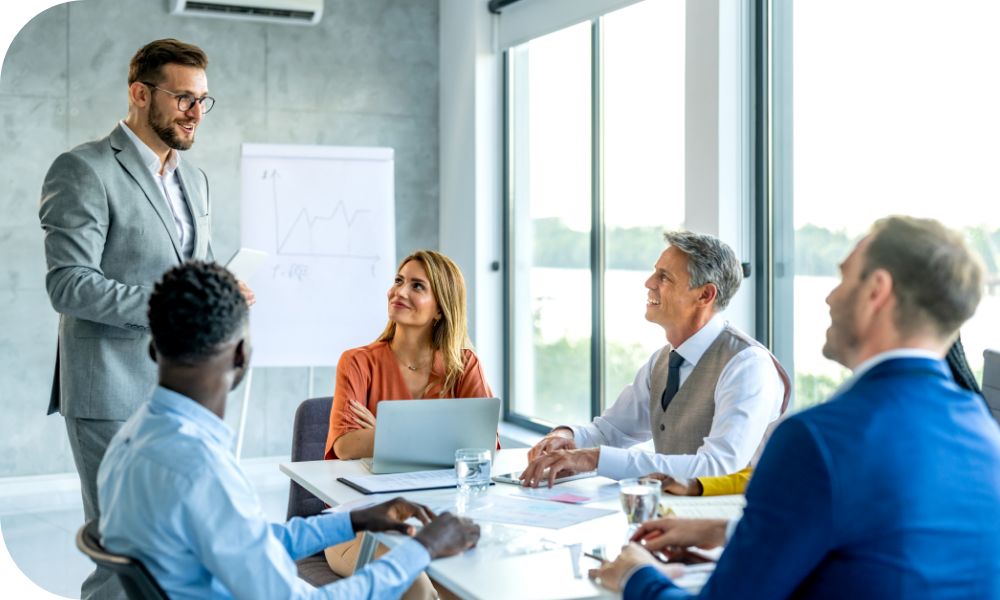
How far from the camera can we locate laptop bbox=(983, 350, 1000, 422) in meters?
2.10

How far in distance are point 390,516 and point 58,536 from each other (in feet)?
11.3

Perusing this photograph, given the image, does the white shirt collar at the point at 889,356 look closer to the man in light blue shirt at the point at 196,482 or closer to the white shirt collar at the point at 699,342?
the man in light blue shirt at the point at 196,482

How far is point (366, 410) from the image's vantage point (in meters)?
2.91

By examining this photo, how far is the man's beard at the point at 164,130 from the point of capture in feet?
10.0

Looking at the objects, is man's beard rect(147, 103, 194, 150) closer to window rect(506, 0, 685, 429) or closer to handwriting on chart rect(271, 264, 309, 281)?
handwriting on chart rect(271, 264, 309, 281)

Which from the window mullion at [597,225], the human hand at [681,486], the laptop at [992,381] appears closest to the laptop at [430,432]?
the human hand at [681,486]

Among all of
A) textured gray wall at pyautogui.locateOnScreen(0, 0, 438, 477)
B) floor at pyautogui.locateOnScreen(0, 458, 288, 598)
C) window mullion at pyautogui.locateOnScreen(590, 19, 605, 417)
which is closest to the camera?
floor at pyautogui.locateOnScreen(0, 458, 288, 598)

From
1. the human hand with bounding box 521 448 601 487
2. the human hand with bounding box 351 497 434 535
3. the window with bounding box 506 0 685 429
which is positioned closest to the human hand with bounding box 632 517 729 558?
the human hand with bounding box 351 497 434 535

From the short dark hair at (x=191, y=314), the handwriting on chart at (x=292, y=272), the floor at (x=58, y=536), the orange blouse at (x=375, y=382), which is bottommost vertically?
the floor at (x=58, y=536)

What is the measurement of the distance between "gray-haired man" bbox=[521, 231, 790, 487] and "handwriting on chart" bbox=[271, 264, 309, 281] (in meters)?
2.46

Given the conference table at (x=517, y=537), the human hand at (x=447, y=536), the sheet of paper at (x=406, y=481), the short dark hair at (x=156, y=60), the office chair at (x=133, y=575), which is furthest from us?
the short dark hair at (x=156, y=60)

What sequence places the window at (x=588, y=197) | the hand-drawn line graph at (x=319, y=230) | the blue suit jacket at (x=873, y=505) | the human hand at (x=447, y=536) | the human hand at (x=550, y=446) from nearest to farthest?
1. the blue suit jacket at (x=873, y=505)
2. the human hand at (x=447, y=536)
3. the human hand at (x=550, y=446)
4. the window at (x=588, y=197)
5. the hand-drawn line graph at (x=319, y=230)

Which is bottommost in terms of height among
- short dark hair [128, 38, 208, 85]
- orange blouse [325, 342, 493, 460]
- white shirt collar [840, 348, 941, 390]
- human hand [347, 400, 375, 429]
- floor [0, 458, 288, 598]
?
floor [0, 458, 288, 598]

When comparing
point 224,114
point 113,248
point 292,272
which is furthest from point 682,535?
point 224,114
